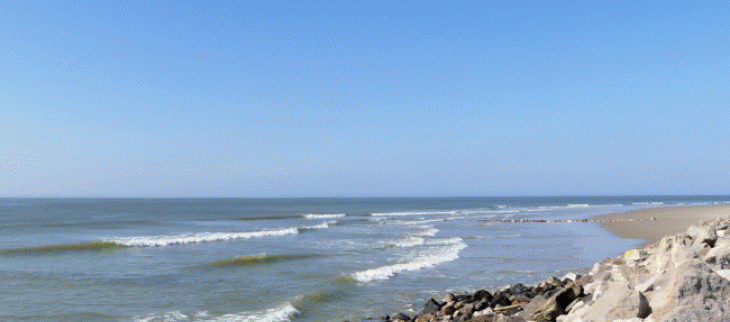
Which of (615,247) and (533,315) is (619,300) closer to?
(533,315)

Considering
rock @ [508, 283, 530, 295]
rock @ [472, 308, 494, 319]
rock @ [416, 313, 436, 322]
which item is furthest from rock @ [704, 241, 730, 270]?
rock @ [416, 313, 436, 322]

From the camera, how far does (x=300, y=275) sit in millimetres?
16625

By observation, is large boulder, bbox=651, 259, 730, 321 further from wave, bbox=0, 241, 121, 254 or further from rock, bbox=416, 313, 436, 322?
wave, bbox=0, 241, 121, 254

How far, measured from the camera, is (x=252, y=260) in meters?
20.4

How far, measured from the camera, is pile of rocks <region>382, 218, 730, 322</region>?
17.1 ft

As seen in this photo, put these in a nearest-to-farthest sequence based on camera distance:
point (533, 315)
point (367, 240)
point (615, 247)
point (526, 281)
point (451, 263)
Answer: point (533, 315)
point (526, 281)
point (451, 263)
point (615, 247)
point (367, 240)

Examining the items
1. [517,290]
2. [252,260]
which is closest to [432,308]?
[517,290]

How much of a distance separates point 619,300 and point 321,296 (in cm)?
866

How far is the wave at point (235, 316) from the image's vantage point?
1099 cm

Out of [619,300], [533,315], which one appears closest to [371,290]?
[533,315]

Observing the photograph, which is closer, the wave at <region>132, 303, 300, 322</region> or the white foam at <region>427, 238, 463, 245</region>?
the wave at <region>132, 303, 300, 322</region>

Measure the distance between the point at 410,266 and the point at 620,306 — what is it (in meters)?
12.0

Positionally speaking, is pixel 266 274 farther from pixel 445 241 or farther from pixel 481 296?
pixel 445 241

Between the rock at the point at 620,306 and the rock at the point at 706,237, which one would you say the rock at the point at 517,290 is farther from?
the rock at the point at 620,306
